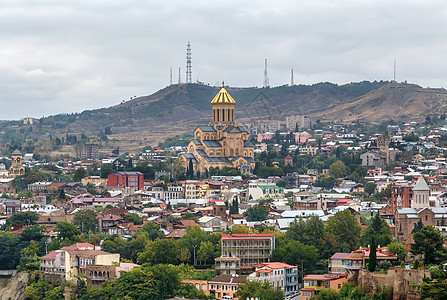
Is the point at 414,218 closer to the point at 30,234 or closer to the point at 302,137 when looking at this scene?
the point at 30,234

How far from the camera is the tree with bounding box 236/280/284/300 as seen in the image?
176 ft

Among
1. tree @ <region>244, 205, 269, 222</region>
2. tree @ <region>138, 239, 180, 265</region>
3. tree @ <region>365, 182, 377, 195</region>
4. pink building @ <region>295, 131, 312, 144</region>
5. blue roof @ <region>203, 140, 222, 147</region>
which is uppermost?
pink building @ <region>295, 131, 312, 144</region>

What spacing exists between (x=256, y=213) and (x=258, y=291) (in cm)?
2485

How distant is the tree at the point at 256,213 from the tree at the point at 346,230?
1252cm

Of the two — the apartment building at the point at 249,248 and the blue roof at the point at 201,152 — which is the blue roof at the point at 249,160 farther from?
the apartment building at the point at 249,248

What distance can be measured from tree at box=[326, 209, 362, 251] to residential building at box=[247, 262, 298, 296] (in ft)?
15.8

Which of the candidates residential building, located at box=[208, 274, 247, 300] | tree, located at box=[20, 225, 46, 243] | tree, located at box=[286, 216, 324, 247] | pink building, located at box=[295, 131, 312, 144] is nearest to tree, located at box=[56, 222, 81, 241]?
tree, located at box=[20, 225, 46, 243]

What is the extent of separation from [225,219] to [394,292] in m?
31.5

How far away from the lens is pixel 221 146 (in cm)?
11256

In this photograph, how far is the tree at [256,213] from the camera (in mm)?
77688

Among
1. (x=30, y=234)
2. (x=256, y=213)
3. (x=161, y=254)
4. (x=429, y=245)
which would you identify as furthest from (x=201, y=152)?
(x=429, y=245)

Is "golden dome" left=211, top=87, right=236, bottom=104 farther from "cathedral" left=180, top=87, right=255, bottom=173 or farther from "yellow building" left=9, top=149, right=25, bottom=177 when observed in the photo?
"yellow building" left=9, top=149, right=25, bottom=177

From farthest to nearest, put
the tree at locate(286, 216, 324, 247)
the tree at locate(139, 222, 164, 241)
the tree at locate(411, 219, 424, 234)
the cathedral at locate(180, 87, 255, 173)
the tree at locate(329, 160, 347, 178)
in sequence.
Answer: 1. the cathedral at locate(180, 87, 255, 173)
2. the tree at locate(329, 160, 347, 178)
3. the tree at locate(139, 222, 164, 241)
4. the tree at locate(411, 219, 424, 234)
5. the tree at locate(286, 216, 324, 247)

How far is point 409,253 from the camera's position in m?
55.4
